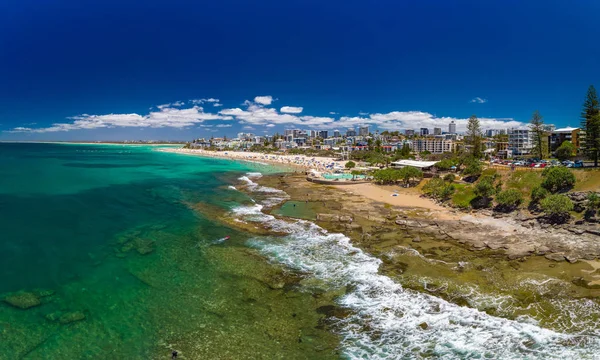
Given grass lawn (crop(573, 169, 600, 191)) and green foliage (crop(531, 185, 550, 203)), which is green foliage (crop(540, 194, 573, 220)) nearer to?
green foliage (crop(531, 185, 550, 203))

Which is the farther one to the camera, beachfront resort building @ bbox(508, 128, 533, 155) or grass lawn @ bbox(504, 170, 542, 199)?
beachfront resort building @ bbox(508, 128, 533, 155)

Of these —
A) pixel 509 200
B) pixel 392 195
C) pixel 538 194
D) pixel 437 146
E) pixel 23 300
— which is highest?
pixel 437 146

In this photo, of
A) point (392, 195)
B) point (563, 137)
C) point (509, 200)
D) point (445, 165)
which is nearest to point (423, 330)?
point (509, 200)

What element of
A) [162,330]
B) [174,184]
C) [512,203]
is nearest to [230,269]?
[162,330]

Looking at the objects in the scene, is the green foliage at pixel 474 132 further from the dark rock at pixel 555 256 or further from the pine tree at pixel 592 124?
the dark rock at pixel 555 256

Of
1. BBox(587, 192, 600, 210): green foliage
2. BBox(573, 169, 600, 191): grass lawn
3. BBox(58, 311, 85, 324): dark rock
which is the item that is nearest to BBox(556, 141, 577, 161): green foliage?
BBox(573, 169, 600, 191): grass lawn

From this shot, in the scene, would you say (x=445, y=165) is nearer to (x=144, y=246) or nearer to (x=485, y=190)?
(x=485, y=190)

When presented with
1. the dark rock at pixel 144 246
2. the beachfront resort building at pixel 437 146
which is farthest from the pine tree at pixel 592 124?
the beachfront resort building at pixel 437 146
